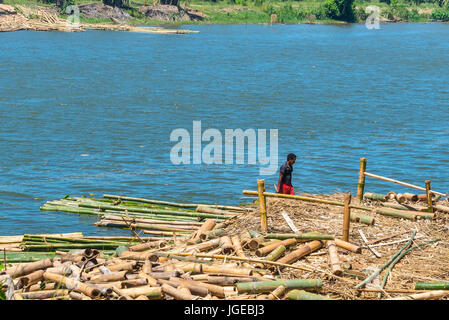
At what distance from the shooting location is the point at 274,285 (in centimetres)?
1096

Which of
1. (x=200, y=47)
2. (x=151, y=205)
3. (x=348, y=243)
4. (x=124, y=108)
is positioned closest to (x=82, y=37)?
(x=200, y=47)

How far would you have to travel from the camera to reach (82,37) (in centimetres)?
8062

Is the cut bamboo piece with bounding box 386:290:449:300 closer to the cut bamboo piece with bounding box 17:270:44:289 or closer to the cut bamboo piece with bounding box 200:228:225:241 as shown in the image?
the cut bamboo piece with bounding box 200:228:225:241

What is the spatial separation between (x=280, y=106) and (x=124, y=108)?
371 inches

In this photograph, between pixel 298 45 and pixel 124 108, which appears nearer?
pixel 124 108

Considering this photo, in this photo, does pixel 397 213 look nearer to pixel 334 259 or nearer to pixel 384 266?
pixel 384 266

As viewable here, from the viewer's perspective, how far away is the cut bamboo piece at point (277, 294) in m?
10.8

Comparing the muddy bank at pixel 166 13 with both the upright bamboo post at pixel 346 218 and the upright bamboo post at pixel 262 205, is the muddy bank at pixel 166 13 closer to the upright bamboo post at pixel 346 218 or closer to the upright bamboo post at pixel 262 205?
the upright bamboo post at pixel 262 205

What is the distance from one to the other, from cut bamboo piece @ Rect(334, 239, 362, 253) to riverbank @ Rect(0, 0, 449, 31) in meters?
79.8

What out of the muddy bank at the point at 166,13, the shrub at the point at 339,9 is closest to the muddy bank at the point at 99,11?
the muddy bank at the point at 166,13

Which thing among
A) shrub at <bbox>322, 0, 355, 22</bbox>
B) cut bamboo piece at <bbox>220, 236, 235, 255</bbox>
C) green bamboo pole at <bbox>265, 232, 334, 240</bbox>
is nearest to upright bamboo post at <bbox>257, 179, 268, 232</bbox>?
green bamboo pole at <bbox>265, 232, 334, 240</bbox>

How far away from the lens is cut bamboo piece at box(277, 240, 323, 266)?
12.0 meters

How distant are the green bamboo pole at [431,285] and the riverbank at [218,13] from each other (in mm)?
81592
